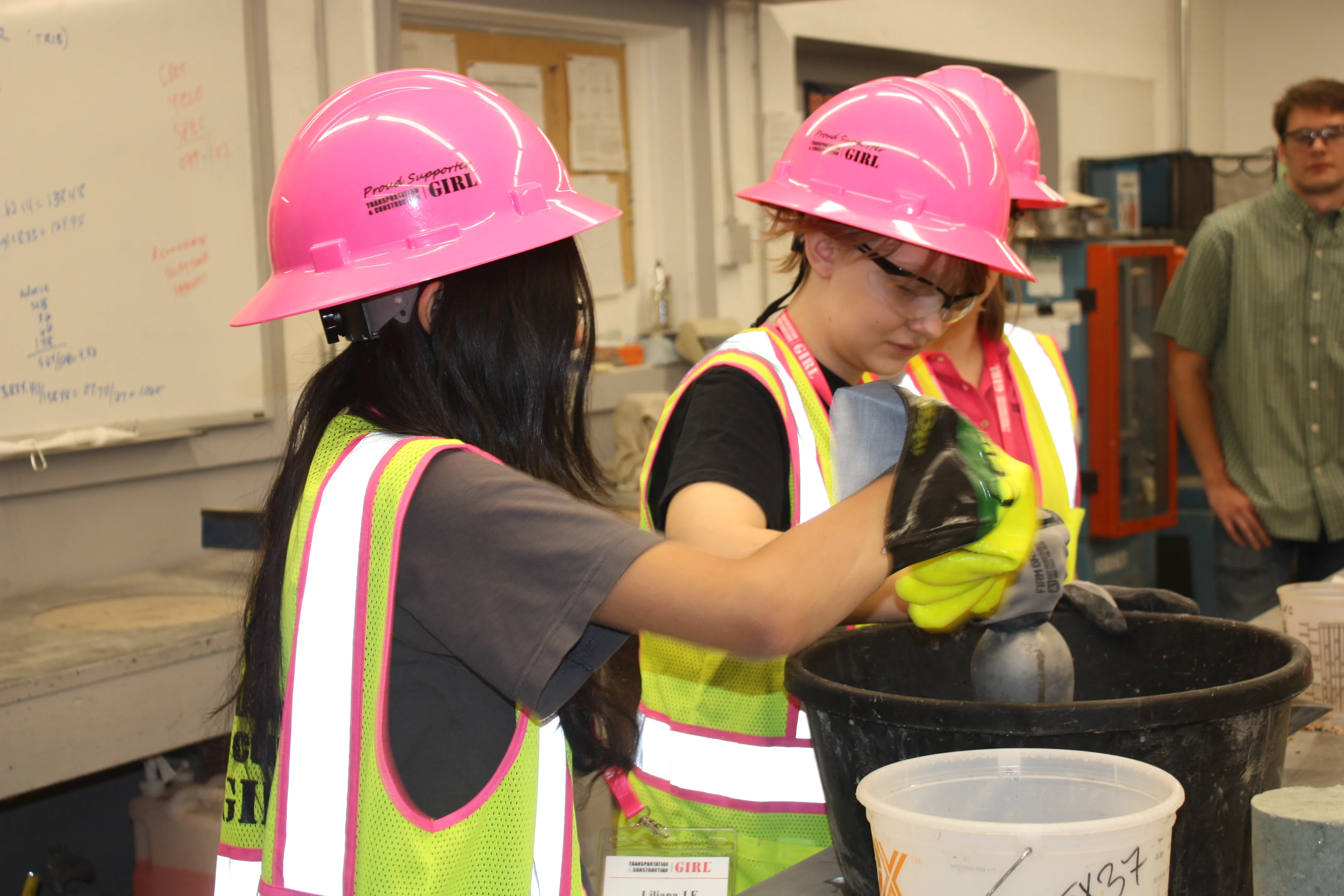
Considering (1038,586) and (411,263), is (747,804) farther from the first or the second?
(411,263)

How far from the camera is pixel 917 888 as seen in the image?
893 millimetres

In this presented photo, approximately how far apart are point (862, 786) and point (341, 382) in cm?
57

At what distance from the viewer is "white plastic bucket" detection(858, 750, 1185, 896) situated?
84 cm

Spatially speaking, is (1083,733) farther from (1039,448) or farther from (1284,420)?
(1284,420)

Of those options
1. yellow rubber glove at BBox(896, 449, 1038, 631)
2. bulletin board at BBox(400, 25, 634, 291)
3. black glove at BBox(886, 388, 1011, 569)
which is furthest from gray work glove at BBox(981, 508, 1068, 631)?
bulletin board at BBox(400, 25, 634, 291)

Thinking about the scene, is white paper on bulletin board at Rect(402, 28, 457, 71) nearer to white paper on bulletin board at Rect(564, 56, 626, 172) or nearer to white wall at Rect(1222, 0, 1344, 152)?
white paper on bulletin board at Rect(564, 56, 626, 172)

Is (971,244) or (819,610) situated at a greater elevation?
(971,244)

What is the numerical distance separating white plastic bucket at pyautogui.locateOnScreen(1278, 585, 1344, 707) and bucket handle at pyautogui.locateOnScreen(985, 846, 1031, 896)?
1.05 meters

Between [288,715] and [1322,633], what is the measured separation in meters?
1.39

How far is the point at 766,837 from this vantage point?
1.39 metres

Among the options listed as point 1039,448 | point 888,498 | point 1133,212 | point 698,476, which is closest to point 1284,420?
point 1039,448

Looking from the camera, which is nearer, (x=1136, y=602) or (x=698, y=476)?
(x=698, y=476)

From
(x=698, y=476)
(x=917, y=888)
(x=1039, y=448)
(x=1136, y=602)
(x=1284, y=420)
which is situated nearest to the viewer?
(x=917, y=888)

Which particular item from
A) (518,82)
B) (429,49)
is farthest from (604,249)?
(429,49)
